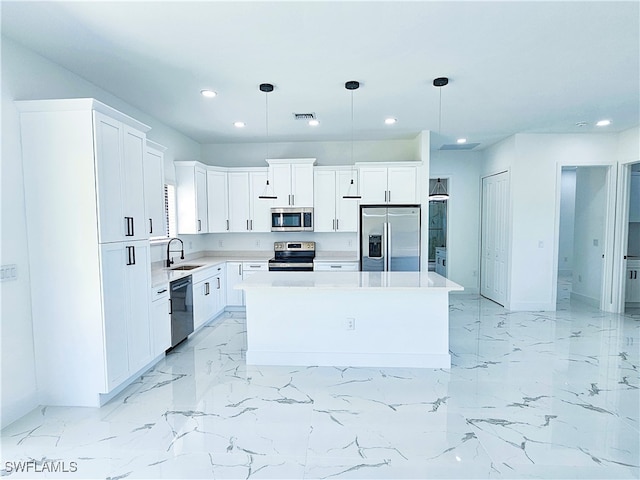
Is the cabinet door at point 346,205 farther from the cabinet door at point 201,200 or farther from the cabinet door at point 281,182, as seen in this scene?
the cabinet door at point 201,200

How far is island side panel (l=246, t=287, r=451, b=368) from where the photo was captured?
3.25 meters

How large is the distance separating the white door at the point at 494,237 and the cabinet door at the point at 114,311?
5.41 meters

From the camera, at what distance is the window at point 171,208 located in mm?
4734

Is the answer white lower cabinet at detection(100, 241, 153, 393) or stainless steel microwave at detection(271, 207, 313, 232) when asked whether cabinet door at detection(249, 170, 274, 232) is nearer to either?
stainless steel microwave at detection(271, 207, 313, 232)

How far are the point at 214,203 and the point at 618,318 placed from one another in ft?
21.0

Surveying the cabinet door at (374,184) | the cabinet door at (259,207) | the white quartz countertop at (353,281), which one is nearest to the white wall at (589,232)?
the cabinet door at (374,184)

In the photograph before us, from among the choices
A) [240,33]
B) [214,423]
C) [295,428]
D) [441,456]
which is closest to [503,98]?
[240,33]

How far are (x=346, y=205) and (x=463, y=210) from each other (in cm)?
257

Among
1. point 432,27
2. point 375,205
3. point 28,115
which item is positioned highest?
point 432,27

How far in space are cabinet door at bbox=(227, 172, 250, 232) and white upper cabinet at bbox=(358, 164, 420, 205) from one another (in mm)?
1933

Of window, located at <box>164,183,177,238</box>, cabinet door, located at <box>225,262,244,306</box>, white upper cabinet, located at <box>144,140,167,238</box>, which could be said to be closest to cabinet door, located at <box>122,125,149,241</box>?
white upper cabinet, located at <box>144,140,167,238</box>

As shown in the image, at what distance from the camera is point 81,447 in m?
2.13

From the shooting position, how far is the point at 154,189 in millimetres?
3438

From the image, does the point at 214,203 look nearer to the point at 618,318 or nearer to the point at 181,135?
the point at 181,135
